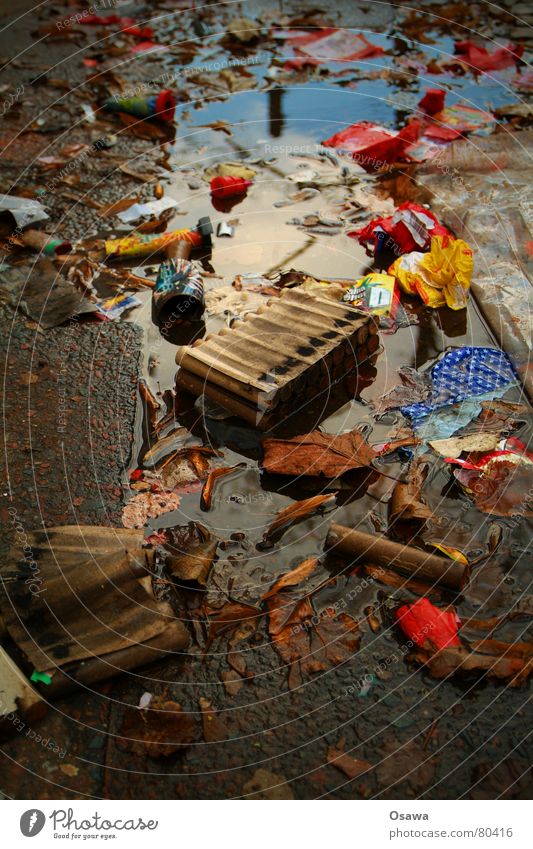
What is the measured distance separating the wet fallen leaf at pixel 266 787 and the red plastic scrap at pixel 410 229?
10.9ft

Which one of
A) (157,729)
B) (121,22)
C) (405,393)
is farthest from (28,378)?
(121,22)

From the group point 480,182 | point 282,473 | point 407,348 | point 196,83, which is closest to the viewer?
point 282,473

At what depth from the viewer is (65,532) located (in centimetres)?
318

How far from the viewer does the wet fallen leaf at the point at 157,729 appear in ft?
8.46

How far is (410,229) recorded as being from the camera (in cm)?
468

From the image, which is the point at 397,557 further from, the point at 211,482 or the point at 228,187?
the point at 228,187

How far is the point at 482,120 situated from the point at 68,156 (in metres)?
3.38

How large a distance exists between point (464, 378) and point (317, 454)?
97 cm

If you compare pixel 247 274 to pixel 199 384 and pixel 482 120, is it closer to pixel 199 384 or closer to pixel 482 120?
pixel 199 384

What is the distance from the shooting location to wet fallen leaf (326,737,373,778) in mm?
2504

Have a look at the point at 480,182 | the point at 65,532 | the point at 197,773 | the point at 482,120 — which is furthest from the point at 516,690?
the point at 482,120

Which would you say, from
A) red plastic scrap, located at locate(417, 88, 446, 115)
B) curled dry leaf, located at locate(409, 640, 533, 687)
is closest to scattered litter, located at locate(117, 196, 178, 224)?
red plastic scrap, located at locate(417, 88, 446, 115)

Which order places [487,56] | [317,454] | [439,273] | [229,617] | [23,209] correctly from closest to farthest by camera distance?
[229,617] < [317,454] < [439,273] < [23,209] < [487,56]

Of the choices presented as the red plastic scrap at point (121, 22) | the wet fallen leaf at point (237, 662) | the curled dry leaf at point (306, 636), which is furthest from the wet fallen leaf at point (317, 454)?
the red plastic scrap at point (121, 22)
